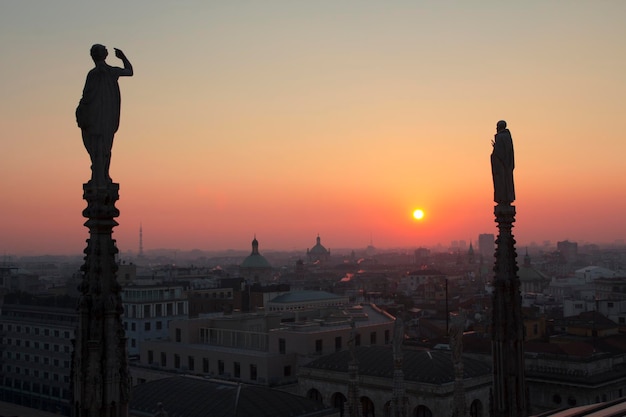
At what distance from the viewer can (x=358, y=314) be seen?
7350 cm

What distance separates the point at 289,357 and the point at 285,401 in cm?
1441

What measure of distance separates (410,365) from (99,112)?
137 ft

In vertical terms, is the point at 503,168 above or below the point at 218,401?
above

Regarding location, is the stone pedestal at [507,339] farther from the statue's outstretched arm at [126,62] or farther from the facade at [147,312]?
the facade at [147,312]

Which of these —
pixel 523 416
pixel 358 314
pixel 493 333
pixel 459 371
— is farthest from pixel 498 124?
pixel 358 314

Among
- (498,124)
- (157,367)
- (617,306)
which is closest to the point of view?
(498,124)

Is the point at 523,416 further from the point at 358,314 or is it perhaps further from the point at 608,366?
the point at 358,314

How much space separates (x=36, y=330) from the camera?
275ft

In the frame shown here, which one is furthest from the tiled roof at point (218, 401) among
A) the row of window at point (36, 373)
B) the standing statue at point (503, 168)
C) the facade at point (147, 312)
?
the row of window at point (36, 373)

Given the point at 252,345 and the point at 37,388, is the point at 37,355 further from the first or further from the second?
the point at 252,345

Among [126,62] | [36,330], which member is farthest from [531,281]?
[126,62]

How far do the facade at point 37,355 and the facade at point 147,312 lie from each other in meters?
6.01

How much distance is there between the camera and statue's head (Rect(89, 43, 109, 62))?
9406 mm

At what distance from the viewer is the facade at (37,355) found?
3118 inches
